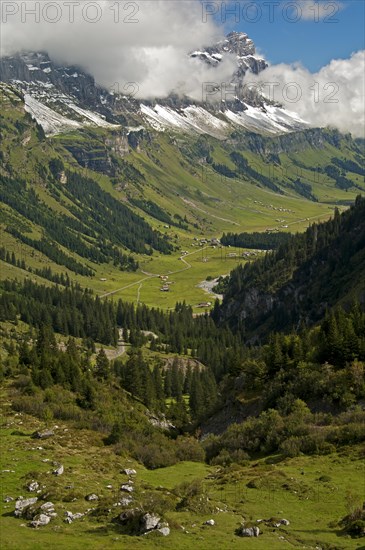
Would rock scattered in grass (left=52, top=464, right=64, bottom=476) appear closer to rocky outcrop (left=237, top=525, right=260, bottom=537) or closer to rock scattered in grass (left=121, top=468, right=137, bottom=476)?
rock scattered in grass (left=121, top=468, right=137, bottom=476)

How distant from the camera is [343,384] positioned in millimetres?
77188

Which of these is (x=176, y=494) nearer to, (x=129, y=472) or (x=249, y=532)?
(x=129, y=472)

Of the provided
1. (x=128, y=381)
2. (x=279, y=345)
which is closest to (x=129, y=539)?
(x=279, y=345)

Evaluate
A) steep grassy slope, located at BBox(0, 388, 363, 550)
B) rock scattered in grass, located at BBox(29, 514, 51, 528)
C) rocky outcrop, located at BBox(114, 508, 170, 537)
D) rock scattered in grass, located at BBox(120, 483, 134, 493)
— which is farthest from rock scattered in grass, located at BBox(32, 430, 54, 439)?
rocky outcrop, located at BBox(114, 508, 170, 537)

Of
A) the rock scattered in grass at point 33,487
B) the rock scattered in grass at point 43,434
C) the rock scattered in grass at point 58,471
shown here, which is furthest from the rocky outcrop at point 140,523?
the rock scattered in grass at point 43,434

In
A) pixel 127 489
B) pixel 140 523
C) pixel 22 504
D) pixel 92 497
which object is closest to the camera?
pixel 140 523

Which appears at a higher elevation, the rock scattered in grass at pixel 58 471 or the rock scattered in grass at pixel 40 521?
the rock scattered in grass at pixel 40 521

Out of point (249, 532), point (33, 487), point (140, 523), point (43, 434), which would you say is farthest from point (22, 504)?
point (43, 434)

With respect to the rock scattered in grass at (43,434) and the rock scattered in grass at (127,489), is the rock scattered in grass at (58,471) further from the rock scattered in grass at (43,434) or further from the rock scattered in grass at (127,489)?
the rock scattered in grass at (43,434)

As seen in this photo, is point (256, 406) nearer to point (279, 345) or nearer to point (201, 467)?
point (279, 345)

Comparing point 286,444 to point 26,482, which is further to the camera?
point 286,444

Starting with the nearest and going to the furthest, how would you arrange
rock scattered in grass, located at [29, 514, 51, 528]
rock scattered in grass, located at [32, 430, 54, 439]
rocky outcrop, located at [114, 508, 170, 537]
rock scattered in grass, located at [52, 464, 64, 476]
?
1. rocky outcrop, located at [114, 508, 170, 537]
2. rock scattered in grass, located at [29, 514, 51, 528]
3. rock scattered in grass, located at [52, 464, 64, 476]
4. rock scattered in grass, located at [32, 430, 54, 439]

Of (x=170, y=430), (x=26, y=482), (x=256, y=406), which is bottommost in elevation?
(x=170, y=430)

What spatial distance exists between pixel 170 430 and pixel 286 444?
4350cm
